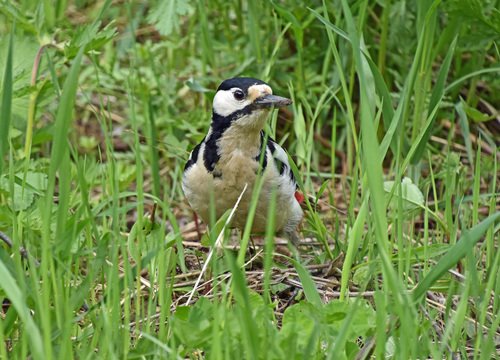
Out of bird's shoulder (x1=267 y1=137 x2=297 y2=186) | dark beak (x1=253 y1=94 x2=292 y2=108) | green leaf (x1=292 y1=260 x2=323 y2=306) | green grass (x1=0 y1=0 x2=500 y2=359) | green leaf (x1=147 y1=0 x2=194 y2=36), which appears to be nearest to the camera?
green grass (x1=0 y1=0 x2=500 y2=359)

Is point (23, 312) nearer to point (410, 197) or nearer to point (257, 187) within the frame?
point (257, 187)

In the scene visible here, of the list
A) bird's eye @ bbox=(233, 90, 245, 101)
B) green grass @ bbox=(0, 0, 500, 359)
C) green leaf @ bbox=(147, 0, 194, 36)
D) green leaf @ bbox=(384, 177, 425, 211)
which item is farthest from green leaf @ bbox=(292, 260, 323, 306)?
green leaf @ bbox=(147, 0, 194, 36)

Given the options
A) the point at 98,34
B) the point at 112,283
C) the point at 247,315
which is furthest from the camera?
the point at 98,34

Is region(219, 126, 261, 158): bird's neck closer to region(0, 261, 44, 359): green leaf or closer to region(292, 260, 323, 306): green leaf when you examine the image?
region(292, 260, 323, 306): green leaf

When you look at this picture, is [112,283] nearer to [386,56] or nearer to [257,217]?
[257,217]

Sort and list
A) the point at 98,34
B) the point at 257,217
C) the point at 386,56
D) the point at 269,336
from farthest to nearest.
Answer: the point at 386,56 → the point at 257,217 → the point at 98,34 → the point at 269,336

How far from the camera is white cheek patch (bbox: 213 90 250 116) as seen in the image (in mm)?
3590

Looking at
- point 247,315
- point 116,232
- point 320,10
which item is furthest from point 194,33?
point 247,315

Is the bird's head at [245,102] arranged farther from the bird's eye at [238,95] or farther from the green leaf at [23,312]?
the green leaf at [23,312]

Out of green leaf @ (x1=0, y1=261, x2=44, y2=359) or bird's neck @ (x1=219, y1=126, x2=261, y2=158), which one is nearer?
green leaf @ (x1=0, y1=261, x2=44, y2=359)

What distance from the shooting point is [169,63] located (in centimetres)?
528

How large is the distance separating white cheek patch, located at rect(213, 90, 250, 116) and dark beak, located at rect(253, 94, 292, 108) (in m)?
0.05

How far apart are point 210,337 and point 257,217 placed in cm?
127

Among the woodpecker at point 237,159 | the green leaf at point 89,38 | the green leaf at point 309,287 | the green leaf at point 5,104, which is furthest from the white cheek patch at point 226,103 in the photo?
the green leaf at point 5,104
